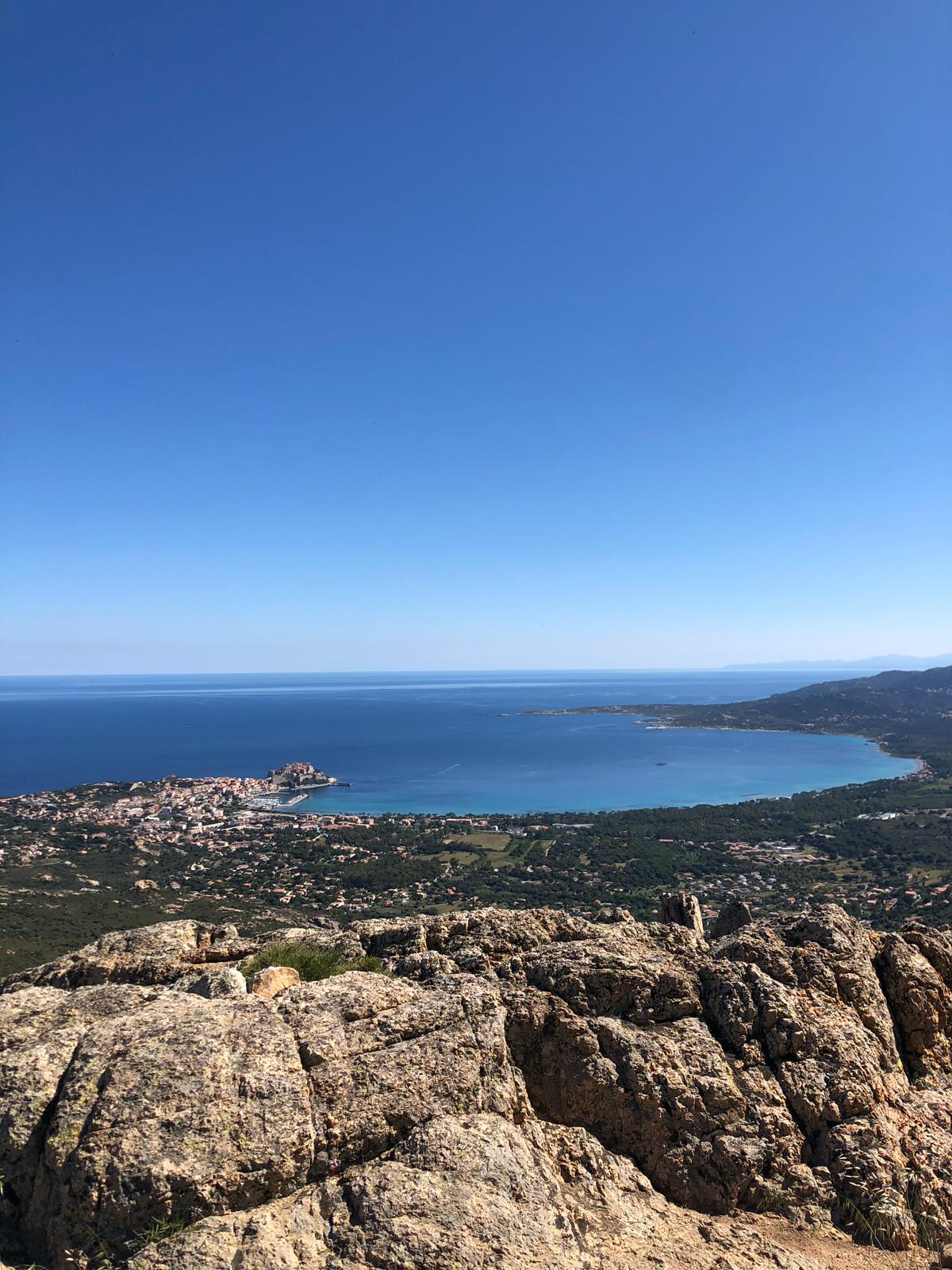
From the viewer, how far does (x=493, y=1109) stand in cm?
605

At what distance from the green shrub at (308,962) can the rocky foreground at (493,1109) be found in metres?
0.34

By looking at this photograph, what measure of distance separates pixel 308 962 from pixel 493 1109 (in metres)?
3.39

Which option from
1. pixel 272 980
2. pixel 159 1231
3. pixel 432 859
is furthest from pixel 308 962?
pixel 432 859

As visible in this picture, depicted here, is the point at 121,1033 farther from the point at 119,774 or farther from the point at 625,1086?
the point at 119,774

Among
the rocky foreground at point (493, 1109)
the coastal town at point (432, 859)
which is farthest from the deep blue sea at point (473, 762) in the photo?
the rocky foreground at point (493, 1109)

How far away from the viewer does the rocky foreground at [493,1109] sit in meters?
4.84

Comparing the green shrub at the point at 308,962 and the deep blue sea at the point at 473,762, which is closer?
the green shrub at the point at 308,962

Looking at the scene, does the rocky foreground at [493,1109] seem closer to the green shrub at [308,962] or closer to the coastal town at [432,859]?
the green shrub at [308,962]

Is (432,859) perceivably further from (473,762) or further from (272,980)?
(473,762)

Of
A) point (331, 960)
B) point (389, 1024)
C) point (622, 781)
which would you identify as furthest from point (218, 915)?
point (622, 781)

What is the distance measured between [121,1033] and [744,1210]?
6190 mm

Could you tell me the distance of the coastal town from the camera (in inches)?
1781

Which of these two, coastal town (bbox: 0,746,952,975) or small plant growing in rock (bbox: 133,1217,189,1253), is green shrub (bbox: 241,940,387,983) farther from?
coastal town (bbox: 0,746,952,975)

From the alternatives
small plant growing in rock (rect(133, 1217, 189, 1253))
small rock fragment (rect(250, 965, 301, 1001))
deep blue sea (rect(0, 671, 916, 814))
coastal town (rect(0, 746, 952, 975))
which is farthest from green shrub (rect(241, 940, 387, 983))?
deep blue sea (rect(0, 671, 916, 814))
